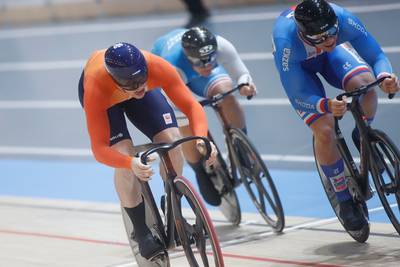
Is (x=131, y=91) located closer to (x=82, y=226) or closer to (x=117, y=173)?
(x=117, y=173)

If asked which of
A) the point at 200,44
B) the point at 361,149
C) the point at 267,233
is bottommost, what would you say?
the point at 267,233

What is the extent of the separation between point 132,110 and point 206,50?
3.46 feet

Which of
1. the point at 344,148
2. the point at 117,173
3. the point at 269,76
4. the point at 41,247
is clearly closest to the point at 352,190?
the point at 344,148

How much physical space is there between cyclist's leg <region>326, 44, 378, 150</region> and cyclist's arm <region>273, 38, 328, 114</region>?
0.54 feet

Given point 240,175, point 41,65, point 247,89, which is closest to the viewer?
point 247,89

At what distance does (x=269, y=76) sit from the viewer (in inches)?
435

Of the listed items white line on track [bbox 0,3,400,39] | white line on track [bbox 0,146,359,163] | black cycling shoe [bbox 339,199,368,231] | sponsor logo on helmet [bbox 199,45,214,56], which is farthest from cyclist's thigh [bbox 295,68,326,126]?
white line on track [bbox 0,3,400,39]

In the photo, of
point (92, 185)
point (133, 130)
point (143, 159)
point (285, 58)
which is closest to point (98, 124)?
point (143, 159)

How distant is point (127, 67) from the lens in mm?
4754

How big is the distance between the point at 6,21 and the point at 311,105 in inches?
576

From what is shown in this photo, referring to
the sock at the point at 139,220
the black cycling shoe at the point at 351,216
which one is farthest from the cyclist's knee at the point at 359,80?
the sock at the point at 139,220

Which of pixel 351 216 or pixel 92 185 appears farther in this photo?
pixel 92 185

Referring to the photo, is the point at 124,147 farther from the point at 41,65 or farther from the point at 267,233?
the point at 41,65

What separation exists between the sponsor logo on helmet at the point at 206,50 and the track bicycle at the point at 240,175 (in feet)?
1.00
